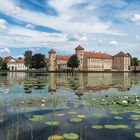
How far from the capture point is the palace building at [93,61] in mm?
175500

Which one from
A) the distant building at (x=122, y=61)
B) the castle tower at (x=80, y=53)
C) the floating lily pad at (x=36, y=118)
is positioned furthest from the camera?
the distant building at (x=122, y=61)

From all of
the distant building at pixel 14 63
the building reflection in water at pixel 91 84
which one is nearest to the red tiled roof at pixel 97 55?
the distant building at pixel 14 63

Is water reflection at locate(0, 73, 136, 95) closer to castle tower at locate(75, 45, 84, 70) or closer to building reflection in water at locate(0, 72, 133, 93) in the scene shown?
building reflection in water at locate(0, 72, 133, 93)

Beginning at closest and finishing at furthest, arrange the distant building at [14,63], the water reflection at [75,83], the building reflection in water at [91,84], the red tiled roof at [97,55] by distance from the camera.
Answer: the building reflection in water at [91,84], the water reflection at [75,83], the red tiled roof at [97,55], the distant building at [14,63]

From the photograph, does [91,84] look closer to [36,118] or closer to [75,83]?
[75,83]

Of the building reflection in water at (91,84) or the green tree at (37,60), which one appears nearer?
the building reflection in water at (91,84)

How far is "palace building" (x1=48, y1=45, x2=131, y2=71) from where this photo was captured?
576 ft

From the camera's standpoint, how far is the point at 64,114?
12.2 meters

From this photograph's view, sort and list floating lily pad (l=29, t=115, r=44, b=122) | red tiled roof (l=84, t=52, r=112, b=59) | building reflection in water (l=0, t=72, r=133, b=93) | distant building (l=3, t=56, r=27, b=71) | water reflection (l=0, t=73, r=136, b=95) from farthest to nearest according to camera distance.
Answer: distant building (l=3, t=56, r=27, b=71) < red tiled roof (l=84, t=52, r=112, b=59) < water reflection (l=0, t=73, r=136, b=95) < building reflection in water (l=0, t=72, r=133, b=93) < floating lily pad (l=29, t=115, r=44, b=122)

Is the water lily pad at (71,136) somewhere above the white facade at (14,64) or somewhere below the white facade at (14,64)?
below

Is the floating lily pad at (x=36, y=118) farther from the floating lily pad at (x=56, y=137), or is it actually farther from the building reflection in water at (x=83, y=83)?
the building reflection in water at (x=83, y=83)

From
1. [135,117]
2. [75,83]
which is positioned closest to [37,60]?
[75,83]

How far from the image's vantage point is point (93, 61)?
183125mm

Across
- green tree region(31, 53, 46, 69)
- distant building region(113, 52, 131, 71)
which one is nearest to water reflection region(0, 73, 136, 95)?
green tree region(31, 53, 46, 69)
